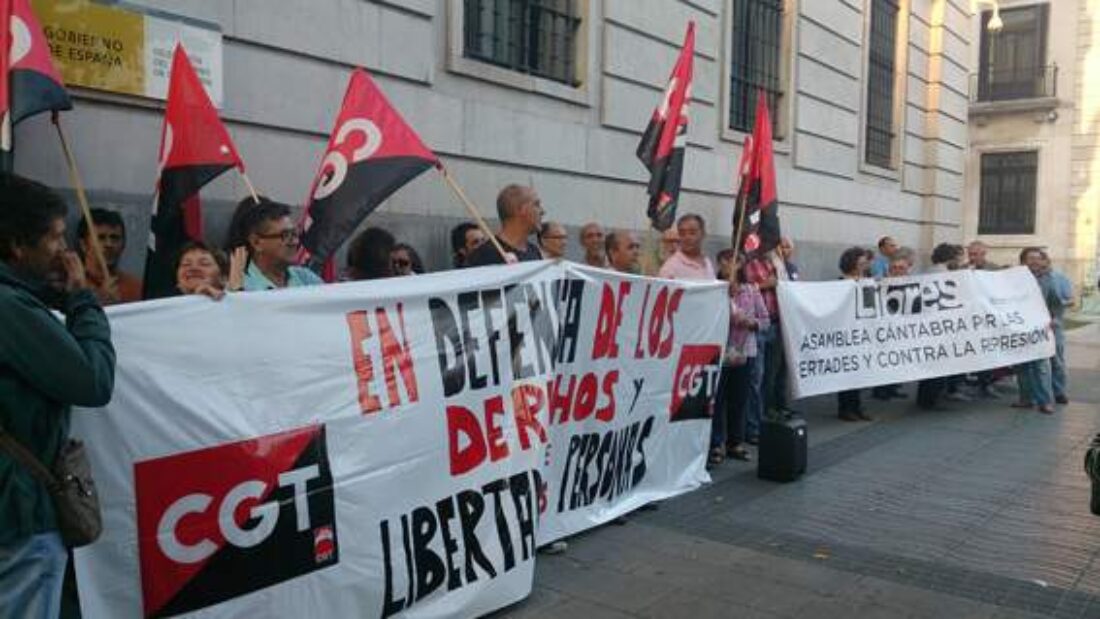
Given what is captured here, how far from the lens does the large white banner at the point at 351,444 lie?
3.11m

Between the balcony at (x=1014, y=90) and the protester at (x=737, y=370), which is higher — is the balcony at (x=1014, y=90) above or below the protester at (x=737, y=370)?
above

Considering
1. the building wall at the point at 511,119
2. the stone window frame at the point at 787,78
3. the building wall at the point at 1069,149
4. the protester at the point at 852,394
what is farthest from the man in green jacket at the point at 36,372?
the building wall at the point at 1069,149

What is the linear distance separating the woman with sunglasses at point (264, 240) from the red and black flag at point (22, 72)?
0.90 meters

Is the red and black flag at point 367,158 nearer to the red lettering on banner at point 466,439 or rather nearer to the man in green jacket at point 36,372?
the red lettering on banner at point 466,439

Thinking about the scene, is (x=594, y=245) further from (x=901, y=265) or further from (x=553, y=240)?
(x=901, y=265)

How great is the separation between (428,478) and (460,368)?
1.69 ft

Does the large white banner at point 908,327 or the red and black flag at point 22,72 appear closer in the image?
the red and black flag at point 22,72

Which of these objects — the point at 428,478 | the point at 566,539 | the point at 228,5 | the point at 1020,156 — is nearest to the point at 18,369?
the point at 428,478

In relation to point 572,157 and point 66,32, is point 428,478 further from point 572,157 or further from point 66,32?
point 572,157

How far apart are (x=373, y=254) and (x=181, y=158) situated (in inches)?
59.6

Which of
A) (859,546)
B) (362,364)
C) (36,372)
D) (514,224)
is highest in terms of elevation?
(514,224)

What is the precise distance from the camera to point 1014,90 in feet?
108

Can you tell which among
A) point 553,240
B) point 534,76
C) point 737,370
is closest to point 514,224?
point 553,240

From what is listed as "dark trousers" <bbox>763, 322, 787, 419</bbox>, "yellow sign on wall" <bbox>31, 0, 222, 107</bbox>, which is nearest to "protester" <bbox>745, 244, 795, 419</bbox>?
"dark trousers" <bbox>763, 322, 787, 419</bbox>
